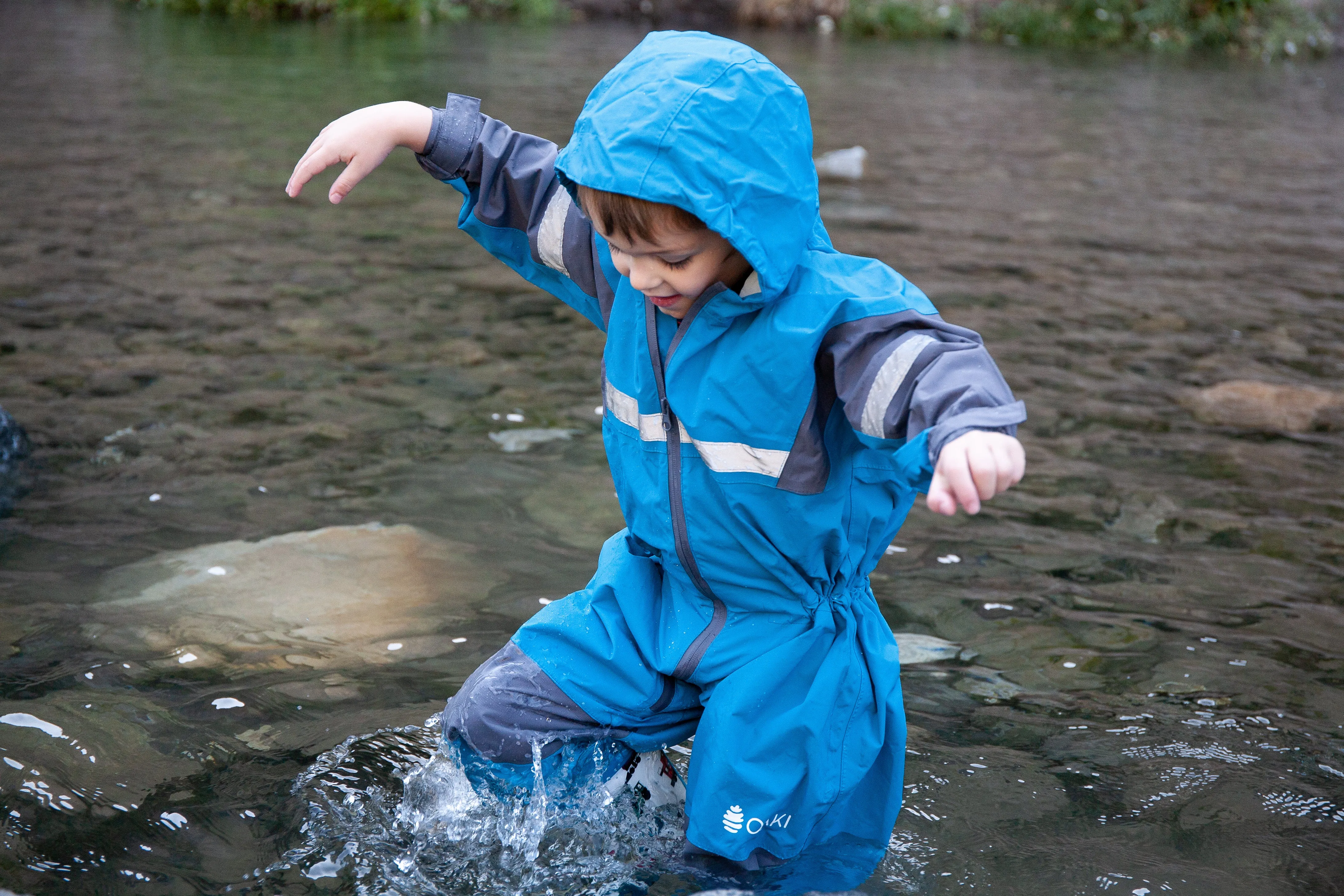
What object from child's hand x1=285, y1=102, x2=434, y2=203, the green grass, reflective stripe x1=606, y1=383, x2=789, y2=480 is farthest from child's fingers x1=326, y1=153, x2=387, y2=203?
the green grass

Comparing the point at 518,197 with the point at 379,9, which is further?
the point at 379,9

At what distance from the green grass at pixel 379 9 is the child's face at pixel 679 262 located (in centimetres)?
1866

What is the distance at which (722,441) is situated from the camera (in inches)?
77.3

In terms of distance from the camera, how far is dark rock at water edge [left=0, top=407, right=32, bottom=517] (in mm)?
3500

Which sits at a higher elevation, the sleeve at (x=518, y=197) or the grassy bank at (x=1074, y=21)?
the grassy bank at (x=1074, y=21)

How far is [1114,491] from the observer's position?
4.04m

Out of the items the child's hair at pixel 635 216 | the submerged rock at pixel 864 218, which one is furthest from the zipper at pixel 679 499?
the submerged rock at pixel 864 218

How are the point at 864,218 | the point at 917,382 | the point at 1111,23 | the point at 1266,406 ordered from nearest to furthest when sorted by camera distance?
the point at 917,382
the point at 1266,406
the point at 864,218
the point at 1111,23

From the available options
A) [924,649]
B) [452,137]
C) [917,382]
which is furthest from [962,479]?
[924,649]

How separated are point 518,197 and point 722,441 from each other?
24.8 inches

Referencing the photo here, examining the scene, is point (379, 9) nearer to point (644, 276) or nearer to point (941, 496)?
point (644, 276)

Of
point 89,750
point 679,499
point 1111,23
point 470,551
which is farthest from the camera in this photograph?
point 1111,23

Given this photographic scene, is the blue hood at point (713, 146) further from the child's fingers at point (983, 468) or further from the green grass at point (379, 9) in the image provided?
the green grass at point (379, 9)

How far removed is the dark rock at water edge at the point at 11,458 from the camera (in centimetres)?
350
